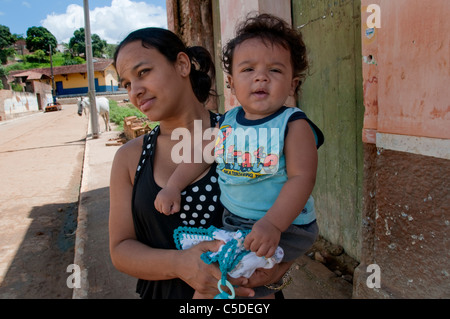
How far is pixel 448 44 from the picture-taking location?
155 cm

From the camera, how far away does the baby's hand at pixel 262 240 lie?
1169mm

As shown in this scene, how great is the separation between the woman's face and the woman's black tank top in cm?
26

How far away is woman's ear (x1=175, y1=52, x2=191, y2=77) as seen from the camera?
5.65 feet

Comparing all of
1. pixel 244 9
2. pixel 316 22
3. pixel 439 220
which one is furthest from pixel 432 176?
pixel 244 9

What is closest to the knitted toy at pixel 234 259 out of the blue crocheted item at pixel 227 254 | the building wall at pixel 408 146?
the blue crocheted item at pixel 227 254

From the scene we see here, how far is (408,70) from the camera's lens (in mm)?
1754

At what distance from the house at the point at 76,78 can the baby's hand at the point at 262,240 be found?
55.3 meters

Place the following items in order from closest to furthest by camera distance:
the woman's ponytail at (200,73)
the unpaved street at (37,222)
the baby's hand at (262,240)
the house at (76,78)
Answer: the baby's hand at (262,240)
the woman's ponytail at (200,73)
the unpaved street at (37,222)
the house at (76,78)

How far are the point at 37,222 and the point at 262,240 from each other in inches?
218

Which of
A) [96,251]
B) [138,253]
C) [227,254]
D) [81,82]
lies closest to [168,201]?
[138,253]

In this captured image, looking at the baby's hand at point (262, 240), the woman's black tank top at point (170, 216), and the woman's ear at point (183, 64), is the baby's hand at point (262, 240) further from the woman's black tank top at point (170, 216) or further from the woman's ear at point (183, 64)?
the woman's ear at point (183, 64)

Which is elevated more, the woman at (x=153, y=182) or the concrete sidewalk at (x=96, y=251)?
the woman at (x=153, y=182)

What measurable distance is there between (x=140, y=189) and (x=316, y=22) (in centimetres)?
245
